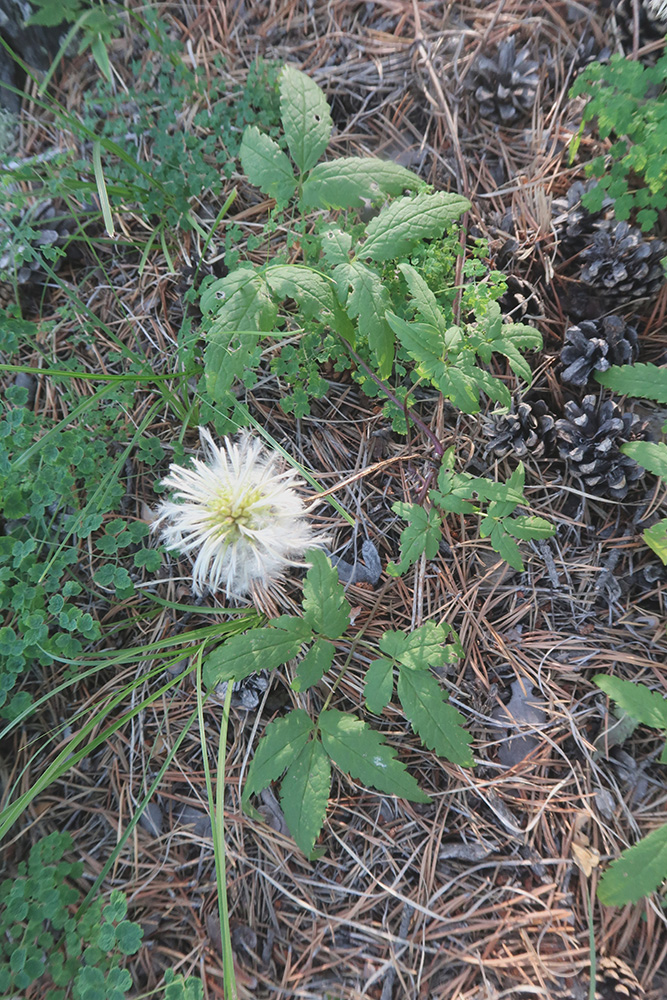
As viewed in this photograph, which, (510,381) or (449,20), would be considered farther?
(449,20)

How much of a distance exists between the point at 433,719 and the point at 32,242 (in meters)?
2.31

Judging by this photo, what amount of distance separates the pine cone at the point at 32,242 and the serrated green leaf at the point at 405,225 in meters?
1.27

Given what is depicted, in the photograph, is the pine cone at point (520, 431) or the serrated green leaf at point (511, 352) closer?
the serrated green leaf at point (511, 352)

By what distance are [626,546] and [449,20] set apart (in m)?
2.08

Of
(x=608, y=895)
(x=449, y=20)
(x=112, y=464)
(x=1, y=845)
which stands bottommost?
(x=608, y=895)

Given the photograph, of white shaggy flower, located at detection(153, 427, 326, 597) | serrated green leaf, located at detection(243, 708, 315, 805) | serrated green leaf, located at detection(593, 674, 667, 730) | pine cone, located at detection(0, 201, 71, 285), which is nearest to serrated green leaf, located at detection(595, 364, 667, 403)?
serrated green leaf, located at detection(593, 674, 667, 730)

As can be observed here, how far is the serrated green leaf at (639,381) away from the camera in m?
1.78

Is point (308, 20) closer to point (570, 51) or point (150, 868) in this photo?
point (570, 51)

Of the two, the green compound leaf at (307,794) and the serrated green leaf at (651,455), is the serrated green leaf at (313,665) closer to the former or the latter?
the green compound leaf at (307,794)

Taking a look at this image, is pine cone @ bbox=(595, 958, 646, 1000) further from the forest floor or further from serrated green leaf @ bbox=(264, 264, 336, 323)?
serrated green leaf @ bbox=(264, 264, 336, 323)

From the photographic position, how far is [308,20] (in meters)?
2.37

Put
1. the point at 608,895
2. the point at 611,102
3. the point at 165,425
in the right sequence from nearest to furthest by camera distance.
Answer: the point at 608,895 < the point at 611,102 < the point at 165,425

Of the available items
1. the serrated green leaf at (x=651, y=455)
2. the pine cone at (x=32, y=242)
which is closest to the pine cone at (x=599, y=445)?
the serrated green leaf at (x=651, y=455)

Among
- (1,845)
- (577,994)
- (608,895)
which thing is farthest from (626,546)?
(1,845)
